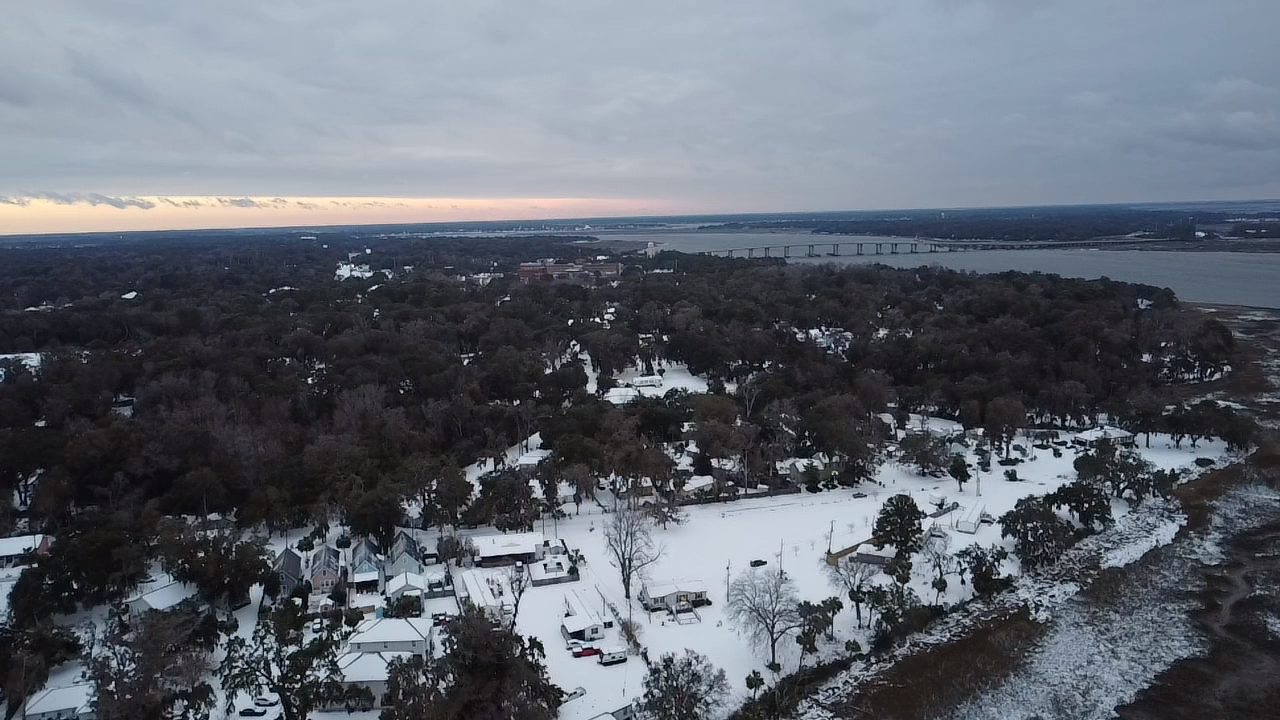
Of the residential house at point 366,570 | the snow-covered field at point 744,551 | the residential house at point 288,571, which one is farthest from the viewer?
the residential house at point 366,570

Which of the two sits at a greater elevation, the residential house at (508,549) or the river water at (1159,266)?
the river water at (1159,266)

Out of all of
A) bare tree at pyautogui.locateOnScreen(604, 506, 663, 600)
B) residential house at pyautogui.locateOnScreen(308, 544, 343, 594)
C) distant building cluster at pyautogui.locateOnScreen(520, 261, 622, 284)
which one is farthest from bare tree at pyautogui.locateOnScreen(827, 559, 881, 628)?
distant building cluster at pyautogui.locateOnScreen(520, 261, 622, 284)

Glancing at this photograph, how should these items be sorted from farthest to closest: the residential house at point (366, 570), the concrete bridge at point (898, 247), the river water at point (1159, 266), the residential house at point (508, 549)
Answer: the concrete bridge at point (898, 247) → the river water at point (1159, 266) → the residential house at point (508, 549) → the residential house at point (366, 570)

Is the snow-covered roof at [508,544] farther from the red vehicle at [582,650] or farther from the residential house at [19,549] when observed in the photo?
the residential house at [19,549]

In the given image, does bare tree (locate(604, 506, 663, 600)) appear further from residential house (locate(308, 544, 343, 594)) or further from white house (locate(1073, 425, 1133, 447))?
white house (locate(1073, 425, 1133, 447))

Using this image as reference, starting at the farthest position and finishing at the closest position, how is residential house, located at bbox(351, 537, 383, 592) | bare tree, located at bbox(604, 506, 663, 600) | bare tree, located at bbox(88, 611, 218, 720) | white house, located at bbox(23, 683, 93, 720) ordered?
residential house, located at bbox(351, 537, 383, 592)
bare tree, located at bbox(604, 506, 663, 600)
white house, located at bbox(23, 683, 93, 720)
bare tree, located at bbox(88, 611, 218, 720)

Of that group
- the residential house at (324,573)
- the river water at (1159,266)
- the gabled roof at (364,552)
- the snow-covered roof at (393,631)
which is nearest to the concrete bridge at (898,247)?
the river water at (1159,266)
